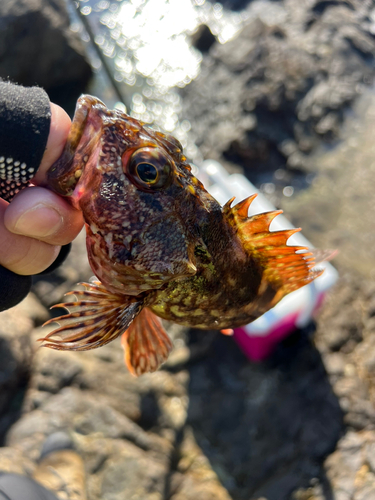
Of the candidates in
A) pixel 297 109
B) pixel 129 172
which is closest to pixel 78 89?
pixel 297 109

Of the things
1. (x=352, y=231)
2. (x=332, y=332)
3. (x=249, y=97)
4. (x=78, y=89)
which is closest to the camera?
(x=332, y=332)

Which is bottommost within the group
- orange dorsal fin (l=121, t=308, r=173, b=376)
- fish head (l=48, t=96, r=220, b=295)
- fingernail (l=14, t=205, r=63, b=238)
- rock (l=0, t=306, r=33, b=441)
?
rock (l=0, t=306, r=33, b=441)

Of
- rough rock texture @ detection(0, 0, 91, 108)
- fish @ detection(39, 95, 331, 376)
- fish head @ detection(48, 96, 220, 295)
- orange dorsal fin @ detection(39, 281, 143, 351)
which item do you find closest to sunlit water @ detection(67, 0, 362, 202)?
rough rock texture @ detection(0, 0, 91, 108)

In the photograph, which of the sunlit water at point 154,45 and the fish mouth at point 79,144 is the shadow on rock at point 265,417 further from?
the sunlit water at point 154,45

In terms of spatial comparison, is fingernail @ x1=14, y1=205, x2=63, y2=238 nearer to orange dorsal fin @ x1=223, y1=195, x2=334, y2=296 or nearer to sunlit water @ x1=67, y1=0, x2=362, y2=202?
orange dorsal fin @ x1=223, y1=195, x2=334, y2=296

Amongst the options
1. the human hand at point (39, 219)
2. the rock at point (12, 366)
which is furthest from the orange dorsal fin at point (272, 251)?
the rock at point (12, 366)

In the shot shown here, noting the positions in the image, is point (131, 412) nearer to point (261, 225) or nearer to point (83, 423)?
point (83, 423)

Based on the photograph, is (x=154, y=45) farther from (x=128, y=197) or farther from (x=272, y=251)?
(x=128, y=197)
